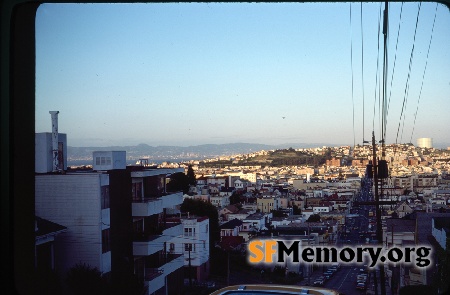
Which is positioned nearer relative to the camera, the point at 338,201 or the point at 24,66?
the point at 24,66

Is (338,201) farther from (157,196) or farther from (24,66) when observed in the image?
(24,66)

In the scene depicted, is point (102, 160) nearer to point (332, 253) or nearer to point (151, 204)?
point (151, 204)

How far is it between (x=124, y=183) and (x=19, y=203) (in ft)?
19.3

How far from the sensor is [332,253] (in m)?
2.78

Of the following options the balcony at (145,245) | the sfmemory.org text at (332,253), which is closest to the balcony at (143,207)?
the balcony at (145,245)

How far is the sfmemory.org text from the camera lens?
2578 mm

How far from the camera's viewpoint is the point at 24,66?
1.83 metres

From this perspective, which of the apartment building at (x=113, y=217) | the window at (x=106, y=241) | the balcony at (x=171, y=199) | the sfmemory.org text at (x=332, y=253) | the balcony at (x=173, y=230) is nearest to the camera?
the sfmemory.org text at (x=332, y=253)

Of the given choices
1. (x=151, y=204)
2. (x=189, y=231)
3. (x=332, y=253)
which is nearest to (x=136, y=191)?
(x=151, y=204)

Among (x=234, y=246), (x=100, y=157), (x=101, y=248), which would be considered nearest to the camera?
(x=101, y=248)

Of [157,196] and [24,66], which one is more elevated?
[24,66]

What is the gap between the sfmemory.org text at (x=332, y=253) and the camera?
2.58 m

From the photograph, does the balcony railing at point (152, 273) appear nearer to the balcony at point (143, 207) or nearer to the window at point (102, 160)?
the balcony at point (143, 207)

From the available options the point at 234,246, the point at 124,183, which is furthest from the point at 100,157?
the point at 234,246
